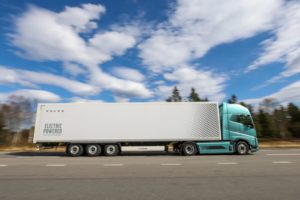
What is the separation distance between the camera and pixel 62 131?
19.2 m

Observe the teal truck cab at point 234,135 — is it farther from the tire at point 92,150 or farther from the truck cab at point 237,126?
the tire at point 92,150

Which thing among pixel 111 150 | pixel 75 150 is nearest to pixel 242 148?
pixel 111 150

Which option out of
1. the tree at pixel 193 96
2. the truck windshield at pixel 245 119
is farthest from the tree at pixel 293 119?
the truck windshield at pixel 245 119

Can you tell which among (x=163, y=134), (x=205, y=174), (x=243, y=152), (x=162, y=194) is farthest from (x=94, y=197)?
(x=243, y=152)

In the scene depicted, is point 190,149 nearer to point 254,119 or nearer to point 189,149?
point 189,149

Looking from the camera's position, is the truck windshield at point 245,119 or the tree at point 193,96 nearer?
the truck windshield at point 245,119

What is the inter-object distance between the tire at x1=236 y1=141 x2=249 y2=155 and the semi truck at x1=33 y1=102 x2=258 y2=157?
27 cm

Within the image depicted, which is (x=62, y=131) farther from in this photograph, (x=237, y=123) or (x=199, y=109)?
(x=237, y=123)

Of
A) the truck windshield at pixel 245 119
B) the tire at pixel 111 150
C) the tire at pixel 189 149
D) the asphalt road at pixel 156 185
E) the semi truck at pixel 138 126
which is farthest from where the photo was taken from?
the tire at pixel 111 150

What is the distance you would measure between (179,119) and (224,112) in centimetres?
309

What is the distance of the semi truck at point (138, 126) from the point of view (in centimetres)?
1870

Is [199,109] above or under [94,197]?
above

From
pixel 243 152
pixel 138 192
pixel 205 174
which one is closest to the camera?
pixel 138 192

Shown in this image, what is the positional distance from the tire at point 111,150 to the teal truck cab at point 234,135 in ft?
18.2
